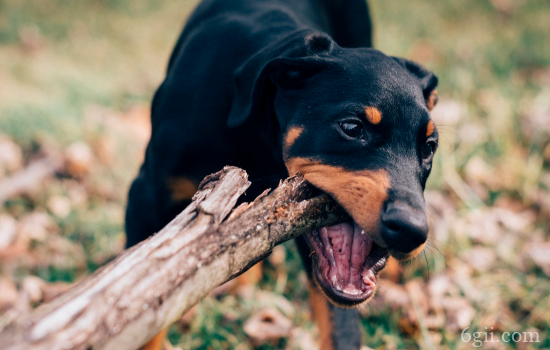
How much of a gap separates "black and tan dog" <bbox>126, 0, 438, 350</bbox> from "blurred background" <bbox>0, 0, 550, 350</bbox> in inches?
22.6

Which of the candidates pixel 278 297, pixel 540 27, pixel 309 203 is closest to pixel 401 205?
pixel 309 203

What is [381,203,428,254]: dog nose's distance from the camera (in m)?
1.76

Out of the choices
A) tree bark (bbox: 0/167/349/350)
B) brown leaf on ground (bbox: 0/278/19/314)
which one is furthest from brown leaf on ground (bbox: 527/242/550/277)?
brown leaf on ground (bbox: 0/278/19/314)

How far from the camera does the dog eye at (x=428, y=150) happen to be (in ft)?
7.66

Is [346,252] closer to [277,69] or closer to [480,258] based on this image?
[277,69]

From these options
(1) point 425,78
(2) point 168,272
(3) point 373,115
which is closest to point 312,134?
(3) point 373,115

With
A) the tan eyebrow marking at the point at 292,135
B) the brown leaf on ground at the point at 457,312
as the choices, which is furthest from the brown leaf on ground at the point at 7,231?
the brown leaf on ground at the point at 457,312

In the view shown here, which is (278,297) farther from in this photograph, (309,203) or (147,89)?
(147,89)

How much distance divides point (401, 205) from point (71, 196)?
2.88 m

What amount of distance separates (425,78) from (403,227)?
116 centimetres

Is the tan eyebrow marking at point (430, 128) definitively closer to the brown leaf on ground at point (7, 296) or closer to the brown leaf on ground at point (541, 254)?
the brown leaf on ground at point (541, 254)

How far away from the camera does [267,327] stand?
2.85 m

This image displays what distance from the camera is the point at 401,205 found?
1816mm

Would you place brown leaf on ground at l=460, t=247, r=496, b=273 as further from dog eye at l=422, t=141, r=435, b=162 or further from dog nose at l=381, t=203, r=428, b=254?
dog nose at l=381, t=203, r=428, b=254
